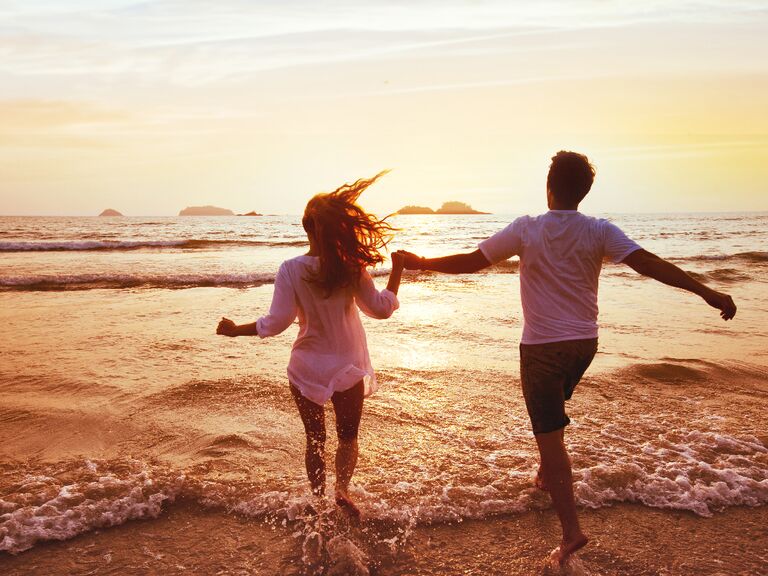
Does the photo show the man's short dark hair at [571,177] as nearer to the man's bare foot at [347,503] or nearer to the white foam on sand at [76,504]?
the man's bare foot at [347,503]

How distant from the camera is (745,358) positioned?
7.38 meters

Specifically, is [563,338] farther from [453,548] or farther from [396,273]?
[453,548]

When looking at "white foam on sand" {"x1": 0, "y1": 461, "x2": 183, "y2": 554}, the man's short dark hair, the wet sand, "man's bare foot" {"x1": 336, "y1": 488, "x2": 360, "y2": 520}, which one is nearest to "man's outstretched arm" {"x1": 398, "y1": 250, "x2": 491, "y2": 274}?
the man's short dark hair

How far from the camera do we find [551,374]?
3.21 meters

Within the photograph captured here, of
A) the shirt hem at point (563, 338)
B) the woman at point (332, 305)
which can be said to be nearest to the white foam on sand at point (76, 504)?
the woman at point (332, 305)

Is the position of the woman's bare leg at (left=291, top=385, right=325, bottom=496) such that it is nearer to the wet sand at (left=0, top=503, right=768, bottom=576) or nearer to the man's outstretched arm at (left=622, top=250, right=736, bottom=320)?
the wet sand at (left=0, top=503, right=768, bottom=576)

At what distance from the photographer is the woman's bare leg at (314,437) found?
3539 millimetres

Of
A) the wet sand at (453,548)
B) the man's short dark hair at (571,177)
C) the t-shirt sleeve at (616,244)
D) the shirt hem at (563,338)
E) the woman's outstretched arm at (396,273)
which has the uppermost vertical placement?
the man's short dark hair at (571,177)

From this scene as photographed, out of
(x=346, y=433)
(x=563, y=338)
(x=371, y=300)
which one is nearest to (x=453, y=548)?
(x=346, y=433)

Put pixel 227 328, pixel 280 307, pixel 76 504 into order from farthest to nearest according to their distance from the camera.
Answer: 1. pixel 76 504
2. pixel 227 328
3. pixel 280 307

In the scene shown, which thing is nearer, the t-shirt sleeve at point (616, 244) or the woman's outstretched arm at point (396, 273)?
the t-shirt sleeve at point (616, 244)

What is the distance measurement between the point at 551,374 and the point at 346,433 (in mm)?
1262

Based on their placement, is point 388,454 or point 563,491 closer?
point 563,491

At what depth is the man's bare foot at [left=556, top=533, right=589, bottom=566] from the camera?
3.18m
